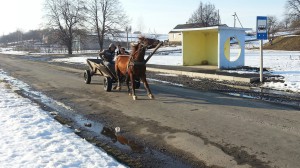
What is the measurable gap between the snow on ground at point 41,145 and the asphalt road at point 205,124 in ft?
4.17

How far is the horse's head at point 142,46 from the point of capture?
10740mm

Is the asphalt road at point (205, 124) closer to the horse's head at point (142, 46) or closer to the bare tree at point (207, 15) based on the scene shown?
the horse's head at point (142, 46)

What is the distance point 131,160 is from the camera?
582 centimetres

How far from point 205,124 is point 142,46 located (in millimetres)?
3954

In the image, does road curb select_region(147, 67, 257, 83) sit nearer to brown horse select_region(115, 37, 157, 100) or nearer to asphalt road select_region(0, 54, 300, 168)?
asphalt road select_region(0, 54, 300, 168)

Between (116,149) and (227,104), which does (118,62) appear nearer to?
(227,104)

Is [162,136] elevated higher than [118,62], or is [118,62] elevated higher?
[118,62]

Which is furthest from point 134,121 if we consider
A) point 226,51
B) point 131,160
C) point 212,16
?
point 212,16

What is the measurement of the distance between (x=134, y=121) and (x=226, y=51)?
53.4ft

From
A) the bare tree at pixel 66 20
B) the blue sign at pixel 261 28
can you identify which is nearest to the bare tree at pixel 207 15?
the bare tree at pixel 66 20

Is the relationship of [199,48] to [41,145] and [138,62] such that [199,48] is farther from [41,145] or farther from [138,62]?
[41,145]

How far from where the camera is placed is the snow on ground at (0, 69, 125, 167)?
5430 millimetres

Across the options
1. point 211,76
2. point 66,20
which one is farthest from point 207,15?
point 211,76

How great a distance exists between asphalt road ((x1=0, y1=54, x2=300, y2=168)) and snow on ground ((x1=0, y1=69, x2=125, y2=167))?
1272 millimetres
